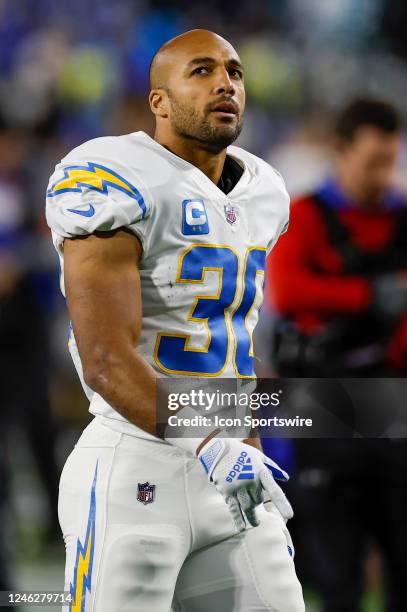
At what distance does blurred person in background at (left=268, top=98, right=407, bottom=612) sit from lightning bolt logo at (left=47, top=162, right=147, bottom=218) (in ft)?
4.48

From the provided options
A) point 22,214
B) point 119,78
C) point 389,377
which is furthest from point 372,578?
point 119,78

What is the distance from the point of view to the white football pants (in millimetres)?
1804

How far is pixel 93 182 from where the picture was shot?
186cm

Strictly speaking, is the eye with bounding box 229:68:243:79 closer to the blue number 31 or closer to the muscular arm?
the blue number 31

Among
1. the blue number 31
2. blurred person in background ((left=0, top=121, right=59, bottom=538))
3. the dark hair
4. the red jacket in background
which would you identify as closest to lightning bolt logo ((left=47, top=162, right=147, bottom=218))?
the blue number 31

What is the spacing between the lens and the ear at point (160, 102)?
6.86 feet

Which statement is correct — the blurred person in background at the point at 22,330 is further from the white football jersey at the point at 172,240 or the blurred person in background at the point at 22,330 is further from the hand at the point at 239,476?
the hand at the point at 239,476

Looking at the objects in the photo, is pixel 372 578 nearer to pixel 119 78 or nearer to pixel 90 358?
pixel 90 358

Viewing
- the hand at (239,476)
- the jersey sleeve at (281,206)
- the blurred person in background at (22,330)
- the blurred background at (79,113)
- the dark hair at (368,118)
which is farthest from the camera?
the blurred background at (79,113)

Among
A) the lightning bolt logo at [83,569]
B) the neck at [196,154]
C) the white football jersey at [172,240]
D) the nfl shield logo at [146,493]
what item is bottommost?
the lightning bolt logo at [83,569]

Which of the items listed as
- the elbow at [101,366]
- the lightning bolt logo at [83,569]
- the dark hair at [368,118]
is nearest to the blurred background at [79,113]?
the dark hair at [368,118]

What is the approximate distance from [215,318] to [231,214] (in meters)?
0.20

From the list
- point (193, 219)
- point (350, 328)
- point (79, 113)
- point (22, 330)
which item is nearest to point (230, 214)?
point (193, 219)

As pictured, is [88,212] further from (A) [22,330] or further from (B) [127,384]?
(A) [22,330]
